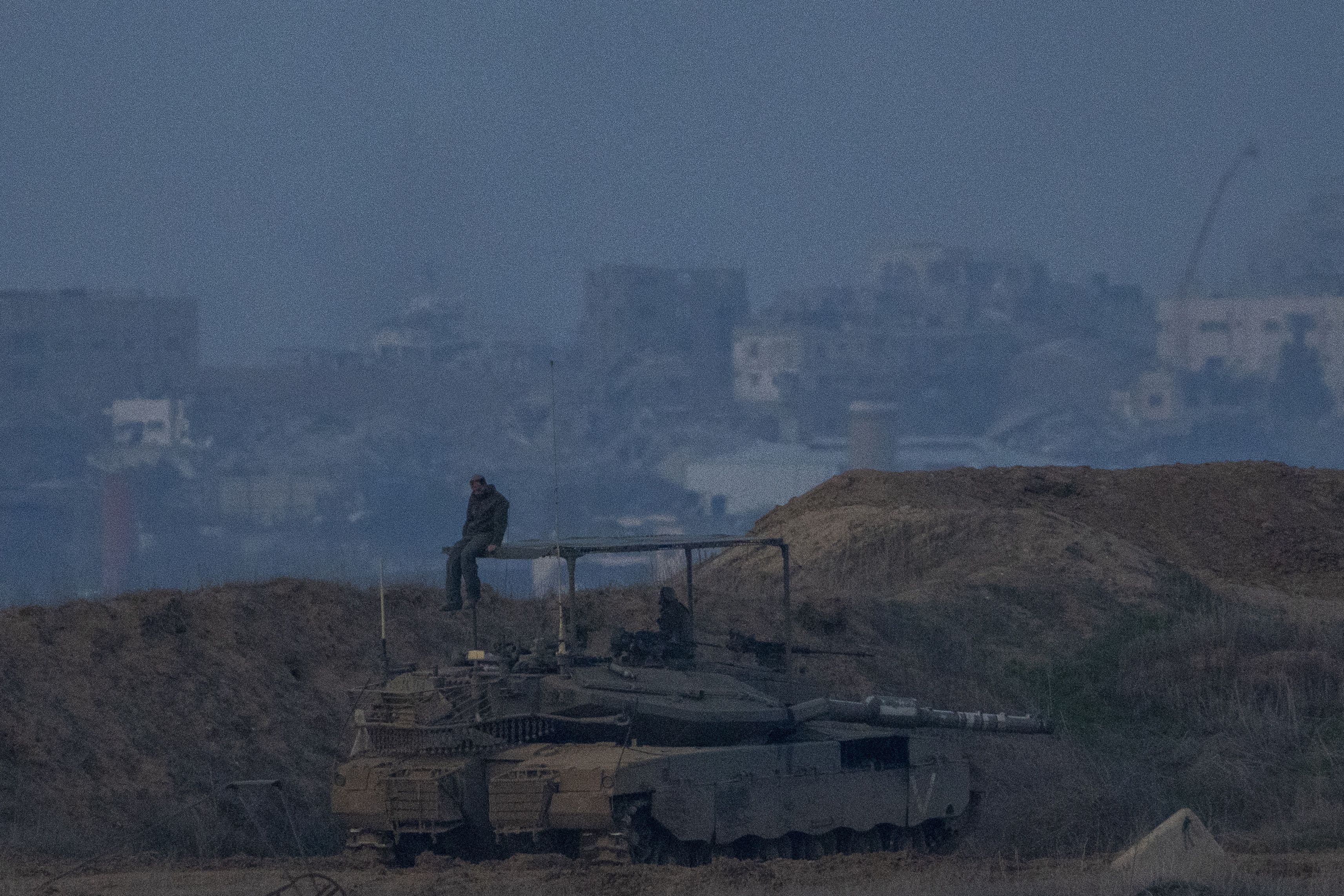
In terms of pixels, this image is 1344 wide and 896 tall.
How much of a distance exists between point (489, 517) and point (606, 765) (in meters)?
3.28

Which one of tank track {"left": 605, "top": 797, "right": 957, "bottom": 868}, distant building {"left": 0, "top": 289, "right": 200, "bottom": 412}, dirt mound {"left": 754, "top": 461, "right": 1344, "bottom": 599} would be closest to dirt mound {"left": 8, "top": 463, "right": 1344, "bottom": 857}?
dirt mound {"left": 754, "top": 461, "right": 1344, "bottom": 599}

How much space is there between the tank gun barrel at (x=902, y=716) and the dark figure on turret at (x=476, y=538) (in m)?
3.27

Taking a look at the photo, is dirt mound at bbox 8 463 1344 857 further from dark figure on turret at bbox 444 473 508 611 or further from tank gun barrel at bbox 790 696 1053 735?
dark figure on turret at bbox 444 473 508 611

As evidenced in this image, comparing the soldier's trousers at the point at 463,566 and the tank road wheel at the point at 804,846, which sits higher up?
the soldier's trousers at the point at 463,566

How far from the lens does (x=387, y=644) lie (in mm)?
25078

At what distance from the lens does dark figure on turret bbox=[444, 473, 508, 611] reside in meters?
18.1

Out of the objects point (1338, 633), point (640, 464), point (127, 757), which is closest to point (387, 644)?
point (127, 757)

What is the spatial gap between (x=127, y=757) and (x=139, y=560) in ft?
271

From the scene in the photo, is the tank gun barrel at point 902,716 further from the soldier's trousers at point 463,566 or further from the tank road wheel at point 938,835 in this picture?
the soldier's trousers at point 463,566

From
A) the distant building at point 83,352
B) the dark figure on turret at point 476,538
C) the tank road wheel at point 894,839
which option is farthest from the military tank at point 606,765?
the distant building at point 83,352

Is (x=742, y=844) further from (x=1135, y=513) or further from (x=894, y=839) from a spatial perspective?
(x=1135, y=513)

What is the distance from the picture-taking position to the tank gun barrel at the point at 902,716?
18.1 meters

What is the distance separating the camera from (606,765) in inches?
624

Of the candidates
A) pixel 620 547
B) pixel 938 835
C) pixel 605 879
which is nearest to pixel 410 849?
→ pixel 605 879
